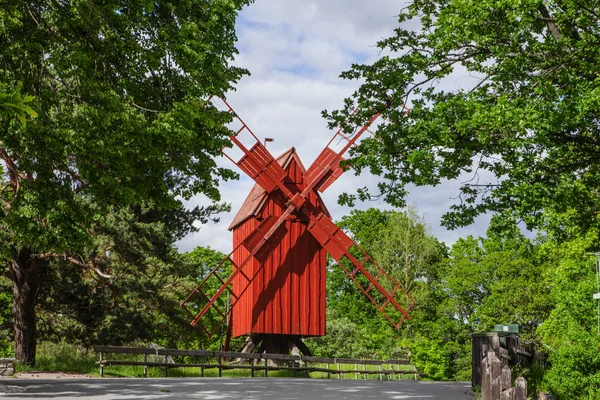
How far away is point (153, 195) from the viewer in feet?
55.2

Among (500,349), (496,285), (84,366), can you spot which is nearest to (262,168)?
(84,366)

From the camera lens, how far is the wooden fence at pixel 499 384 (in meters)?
6.25

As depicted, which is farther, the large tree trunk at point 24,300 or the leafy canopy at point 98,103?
the large tree trunk at point 24,300

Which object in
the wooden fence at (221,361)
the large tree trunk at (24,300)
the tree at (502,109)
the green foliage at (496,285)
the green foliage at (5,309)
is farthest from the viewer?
the green foliage at (496,285)

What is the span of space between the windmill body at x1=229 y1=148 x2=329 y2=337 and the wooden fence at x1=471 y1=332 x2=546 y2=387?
1350 cm

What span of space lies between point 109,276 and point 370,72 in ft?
33.4

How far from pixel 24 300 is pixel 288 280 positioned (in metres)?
11.0

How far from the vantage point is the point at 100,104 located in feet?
45.2

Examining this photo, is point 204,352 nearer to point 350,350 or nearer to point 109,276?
point 109,276

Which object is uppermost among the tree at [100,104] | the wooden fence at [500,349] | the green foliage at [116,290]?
the tree at [100,104]

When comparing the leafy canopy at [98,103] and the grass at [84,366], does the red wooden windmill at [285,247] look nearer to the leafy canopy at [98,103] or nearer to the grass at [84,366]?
the grass at [84,366]

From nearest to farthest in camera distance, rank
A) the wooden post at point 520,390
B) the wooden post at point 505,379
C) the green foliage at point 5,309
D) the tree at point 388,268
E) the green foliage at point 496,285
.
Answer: the wooden post at point 520,390 < the wooden post at point 505,379 < the green foliage at point 5,309 < the green foliage at point 496,285 < the tree at point 388,268

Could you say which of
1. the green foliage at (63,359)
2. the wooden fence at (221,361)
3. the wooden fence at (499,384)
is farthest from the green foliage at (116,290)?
the wooden fence at (499,384)

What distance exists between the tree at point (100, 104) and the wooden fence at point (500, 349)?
7.38 metres
